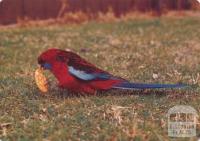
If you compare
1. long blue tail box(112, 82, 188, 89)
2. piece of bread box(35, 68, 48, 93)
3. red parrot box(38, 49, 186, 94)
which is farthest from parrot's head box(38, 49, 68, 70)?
long blue tail box(112, 82, 188, 89)

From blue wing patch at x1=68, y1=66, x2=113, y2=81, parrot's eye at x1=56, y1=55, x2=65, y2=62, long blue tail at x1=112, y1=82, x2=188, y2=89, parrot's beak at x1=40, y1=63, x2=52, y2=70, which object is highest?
parrot's eye at x1=56, y1=55, x2=65, y2=62

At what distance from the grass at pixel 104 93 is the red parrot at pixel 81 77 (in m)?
0.07

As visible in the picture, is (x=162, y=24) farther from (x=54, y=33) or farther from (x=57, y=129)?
(x=57, y=129)

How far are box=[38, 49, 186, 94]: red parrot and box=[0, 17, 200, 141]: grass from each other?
0.23ft

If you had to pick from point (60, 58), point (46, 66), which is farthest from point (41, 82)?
point (60, 58)

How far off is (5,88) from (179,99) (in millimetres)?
1328

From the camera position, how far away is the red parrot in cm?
409

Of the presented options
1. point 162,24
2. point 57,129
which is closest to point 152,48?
point 162,24

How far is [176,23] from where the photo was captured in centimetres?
976

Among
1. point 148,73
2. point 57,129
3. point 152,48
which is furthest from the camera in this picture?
point 152,48

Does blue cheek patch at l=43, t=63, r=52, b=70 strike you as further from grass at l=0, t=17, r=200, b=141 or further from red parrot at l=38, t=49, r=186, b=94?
grass at l=0, t=17, r=200, b=141

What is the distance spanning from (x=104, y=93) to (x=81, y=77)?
0.83 feet

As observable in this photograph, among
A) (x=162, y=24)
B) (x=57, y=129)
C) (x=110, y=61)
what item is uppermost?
(x=162, y=24)

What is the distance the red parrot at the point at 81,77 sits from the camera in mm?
4090
